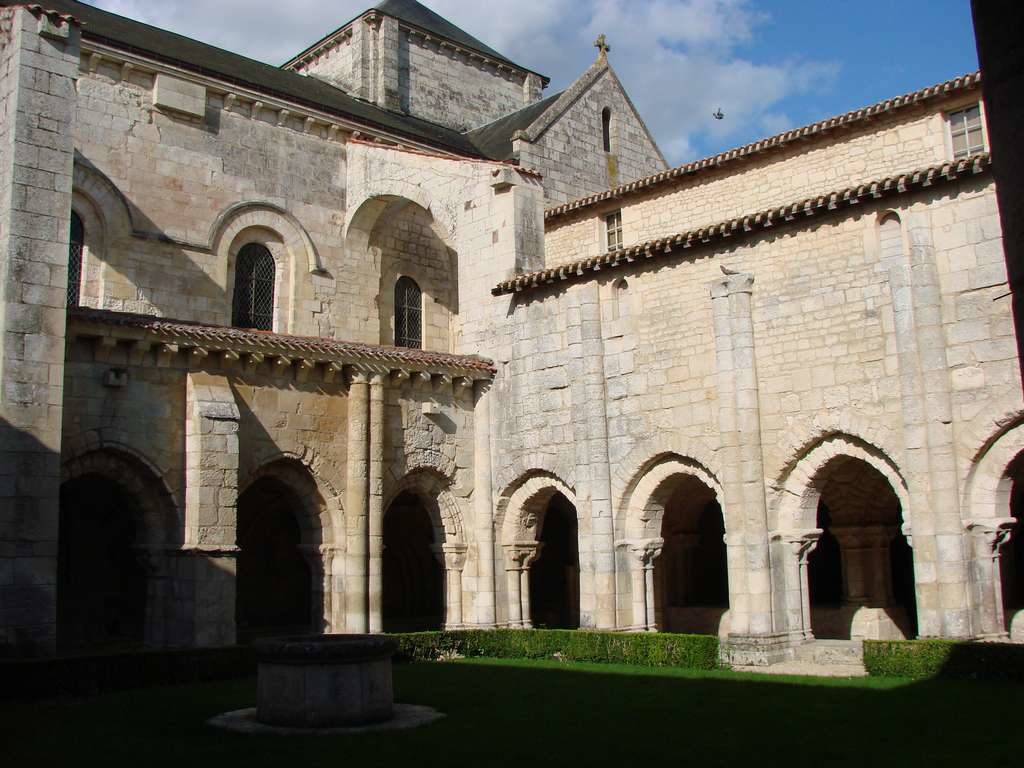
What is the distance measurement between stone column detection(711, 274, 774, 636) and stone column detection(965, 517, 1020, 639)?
9.75ft

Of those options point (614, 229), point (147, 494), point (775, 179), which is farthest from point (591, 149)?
point (147, 494)

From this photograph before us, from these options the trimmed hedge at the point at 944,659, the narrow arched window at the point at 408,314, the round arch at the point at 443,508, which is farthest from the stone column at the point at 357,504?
the trimmed hedge at the point at 944,659

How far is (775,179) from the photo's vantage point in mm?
21141

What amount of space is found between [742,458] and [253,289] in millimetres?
10183

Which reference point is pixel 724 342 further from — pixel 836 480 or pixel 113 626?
pixel 113 626

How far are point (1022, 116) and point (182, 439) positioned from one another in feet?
52.3

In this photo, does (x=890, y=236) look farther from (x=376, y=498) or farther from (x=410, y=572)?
(x=410, y=572)

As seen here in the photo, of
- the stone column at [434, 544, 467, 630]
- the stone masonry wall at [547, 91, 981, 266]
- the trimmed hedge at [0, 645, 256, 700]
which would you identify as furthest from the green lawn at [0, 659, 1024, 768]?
the stone masonry wall at [547, 91, 981, 266]

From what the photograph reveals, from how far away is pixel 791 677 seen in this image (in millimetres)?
14914

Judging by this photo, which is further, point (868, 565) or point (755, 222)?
point (868, 565)

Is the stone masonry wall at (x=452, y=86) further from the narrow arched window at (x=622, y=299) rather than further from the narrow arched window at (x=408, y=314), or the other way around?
the narrow arched window at (x=622, y=299)

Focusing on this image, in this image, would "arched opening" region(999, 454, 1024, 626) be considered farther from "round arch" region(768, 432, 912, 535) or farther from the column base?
the column base

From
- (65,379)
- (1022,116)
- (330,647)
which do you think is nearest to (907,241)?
(330,647)

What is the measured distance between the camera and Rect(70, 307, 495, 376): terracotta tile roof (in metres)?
16.7
